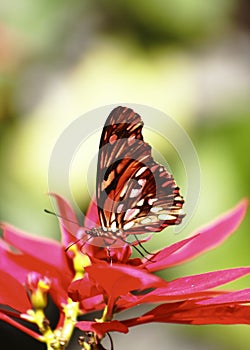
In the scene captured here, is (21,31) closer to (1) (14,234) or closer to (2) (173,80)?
(2) (173,80)

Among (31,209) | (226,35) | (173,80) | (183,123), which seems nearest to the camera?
(31,209)

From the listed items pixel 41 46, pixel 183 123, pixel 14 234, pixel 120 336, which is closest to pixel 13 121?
pixel 41 46

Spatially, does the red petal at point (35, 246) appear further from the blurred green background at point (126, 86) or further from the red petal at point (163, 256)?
the blurred green background at point (126, 86)

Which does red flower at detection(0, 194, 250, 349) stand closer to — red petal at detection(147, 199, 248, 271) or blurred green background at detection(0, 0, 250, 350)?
red petal at detection(147, 199, 248, 271)

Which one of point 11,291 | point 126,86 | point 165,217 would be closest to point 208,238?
point 165,217

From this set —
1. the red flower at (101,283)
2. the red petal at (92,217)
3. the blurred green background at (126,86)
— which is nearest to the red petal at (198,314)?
the red flower at (101,283)

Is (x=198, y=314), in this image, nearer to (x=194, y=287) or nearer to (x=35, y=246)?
(x=194, y=287)

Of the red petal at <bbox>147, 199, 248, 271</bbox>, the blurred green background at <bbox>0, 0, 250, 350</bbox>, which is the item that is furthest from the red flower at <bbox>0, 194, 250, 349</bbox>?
the blurred green background at <bbox>0, 0, 250, 350</bbox>

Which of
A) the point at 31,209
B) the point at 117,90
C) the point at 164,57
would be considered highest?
the point at 164,57
